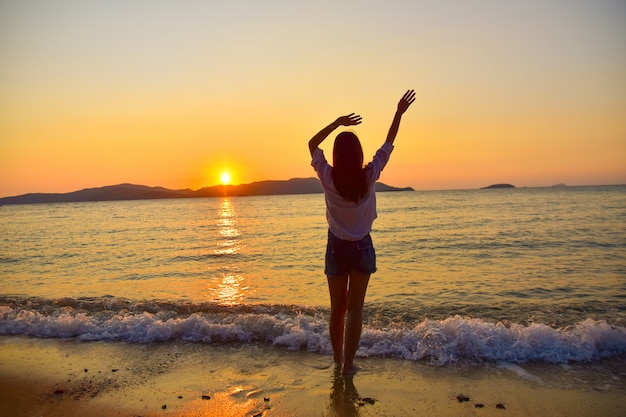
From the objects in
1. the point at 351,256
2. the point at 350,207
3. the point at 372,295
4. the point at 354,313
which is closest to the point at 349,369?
the point at 354,313

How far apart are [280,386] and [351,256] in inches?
59.9

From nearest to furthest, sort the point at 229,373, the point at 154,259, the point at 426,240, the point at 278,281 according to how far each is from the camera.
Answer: the point at 229,373 → the point at 278,281 → the point at 154,259 → the point at 426,240

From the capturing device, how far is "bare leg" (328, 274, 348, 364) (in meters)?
4.27

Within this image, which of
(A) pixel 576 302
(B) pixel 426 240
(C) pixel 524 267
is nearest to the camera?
(A) pixel 576 302

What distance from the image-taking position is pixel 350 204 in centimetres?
395

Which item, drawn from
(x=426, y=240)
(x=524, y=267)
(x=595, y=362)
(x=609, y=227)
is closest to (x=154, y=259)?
(x=426, y=240)

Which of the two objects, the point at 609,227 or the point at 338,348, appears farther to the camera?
the point at 609,227

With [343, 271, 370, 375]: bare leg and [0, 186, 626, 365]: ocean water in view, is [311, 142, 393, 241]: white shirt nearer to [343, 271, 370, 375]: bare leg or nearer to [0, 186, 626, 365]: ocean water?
[343, 271, 370, 375]: bare leg

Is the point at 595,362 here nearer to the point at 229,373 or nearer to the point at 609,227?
the point at 229,373

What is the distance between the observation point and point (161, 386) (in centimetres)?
448

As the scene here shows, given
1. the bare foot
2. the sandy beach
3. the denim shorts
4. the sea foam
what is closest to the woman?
the denim shorts

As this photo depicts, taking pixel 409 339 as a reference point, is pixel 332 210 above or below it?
above

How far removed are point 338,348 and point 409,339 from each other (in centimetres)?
127

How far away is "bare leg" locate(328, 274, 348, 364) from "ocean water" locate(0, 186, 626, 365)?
88 cm
